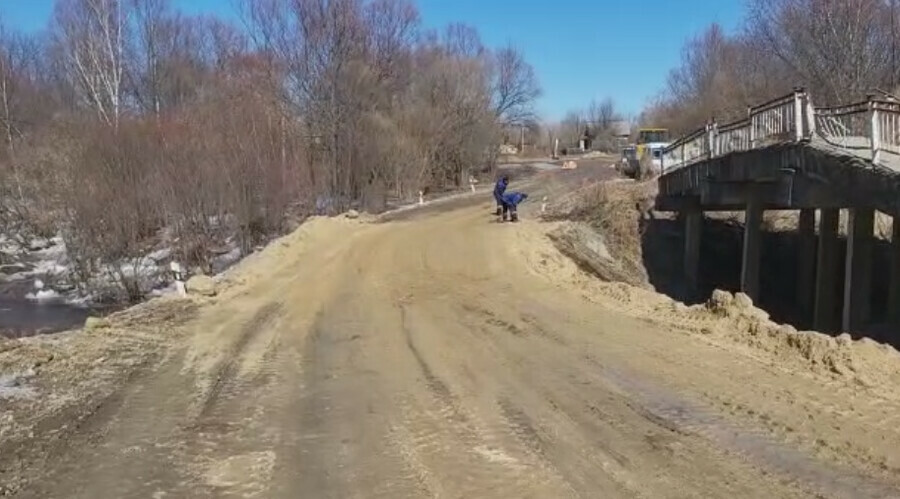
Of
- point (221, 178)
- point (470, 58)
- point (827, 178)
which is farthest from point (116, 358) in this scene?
point (470, 58)

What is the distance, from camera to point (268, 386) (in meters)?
9.14

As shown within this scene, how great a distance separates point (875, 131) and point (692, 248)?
15.2 meters

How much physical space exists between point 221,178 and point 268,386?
856 inches

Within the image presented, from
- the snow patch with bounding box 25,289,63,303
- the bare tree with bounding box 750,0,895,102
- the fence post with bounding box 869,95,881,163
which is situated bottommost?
the snow patch with bounding box 25,289,63,303

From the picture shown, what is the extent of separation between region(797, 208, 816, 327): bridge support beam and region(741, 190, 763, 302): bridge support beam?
210 cm

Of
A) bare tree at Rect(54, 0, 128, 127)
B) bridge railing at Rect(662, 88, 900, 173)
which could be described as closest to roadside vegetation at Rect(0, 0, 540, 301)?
bare tree at Rect(54, 0, 128, 127)

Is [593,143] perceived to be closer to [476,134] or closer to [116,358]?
[476,134]

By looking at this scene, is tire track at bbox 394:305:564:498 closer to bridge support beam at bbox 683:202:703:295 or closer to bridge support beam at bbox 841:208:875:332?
bridge support beam at bbox 841:208:875:332

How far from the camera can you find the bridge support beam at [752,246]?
78.0ft

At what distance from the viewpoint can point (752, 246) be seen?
24.0 metres

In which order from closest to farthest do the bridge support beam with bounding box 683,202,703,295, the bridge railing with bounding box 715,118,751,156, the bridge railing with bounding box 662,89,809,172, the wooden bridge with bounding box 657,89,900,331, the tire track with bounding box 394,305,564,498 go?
the tire track with bounding box 394,305,564,498 < the wooden bridge with bounding box 657,89,900,331 < the bridge railing with bounding box 662,89,809,172 < the bridge railing with bounding box 715,118,751,156 < the bridge support beam with bounding box 683,202,703,295

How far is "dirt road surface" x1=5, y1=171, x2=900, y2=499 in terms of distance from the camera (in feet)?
20.1

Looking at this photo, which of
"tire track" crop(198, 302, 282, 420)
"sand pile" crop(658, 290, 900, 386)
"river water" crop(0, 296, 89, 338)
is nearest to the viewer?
"tire track" crop(198, 302, 282, 420)

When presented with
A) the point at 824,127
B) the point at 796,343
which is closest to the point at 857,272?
the point at 824,127
